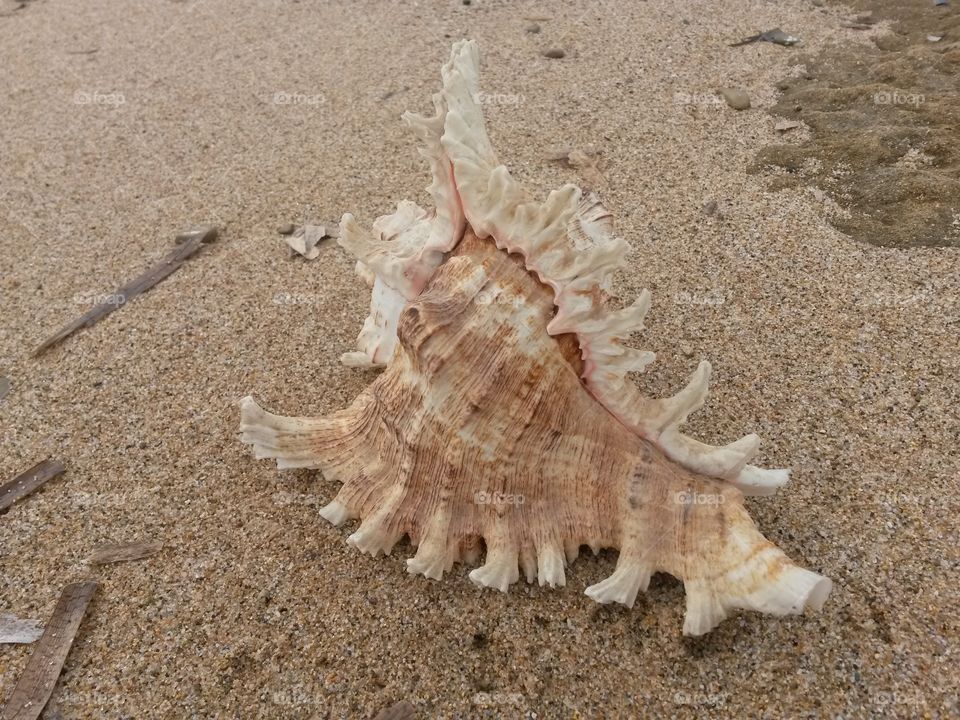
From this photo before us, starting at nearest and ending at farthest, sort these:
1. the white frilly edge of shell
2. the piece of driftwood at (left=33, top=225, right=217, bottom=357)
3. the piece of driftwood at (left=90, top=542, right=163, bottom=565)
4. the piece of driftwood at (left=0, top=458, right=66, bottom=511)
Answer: the white frilly edge of shell → the piece of driftwood at (left=90, top=542, right=163, bottom=565) → the piece of driftwood at (left=0, top=458, right=66, bottom=511) → the piece of driftwood at (left=33, top=225, right=217, bottom=357)

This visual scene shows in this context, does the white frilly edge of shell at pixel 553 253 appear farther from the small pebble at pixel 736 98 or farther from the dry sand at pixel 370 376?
the small pebble at pixel 736 98

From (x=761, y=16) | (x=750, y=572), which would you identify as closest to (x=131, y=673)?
(x=750, y=572)

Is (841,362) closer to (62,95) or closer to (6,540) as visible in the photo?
(6,540)

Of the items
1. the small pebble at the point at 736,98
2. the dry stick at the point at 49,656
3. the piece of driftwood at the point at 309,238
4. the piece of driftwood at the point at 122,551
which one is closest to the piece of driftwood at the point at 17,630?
the dry stick at the point at 49,656

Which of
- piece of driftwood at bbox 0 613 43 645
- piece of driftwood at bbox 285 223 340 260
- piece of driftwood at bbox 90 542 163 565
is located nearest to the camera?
piece of driftwood at bbox 0 613 43 645

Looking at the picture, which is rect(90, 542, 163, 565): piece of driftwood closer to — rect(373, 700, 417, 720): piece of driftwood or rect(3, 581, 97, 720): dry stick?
rect(3, 581, 97, 720): dry stick

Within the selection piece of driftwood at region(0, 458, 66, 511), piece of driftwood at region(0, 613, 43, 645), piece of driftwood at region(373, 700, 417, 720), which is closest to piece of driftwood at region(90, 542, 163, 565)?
piece of driftwood at region(0, 613, 43, 645)
